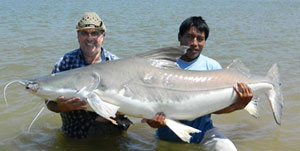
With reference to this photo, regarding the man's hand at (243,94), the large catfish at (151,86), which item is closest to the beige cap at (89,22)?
the large catfish at (151,86)

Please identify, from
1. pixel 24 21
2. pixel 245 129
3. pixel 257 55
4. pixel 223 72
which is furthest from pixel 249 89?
pixel 24 21

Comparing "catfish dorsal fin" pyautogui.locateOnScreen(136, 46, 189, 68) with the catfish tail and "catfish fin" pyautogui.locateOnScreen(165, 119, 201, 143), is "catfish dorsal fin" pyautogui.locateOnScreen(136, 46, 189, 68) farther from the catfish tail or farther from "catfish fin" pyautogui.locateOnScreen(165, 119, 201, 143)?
the catfish tail

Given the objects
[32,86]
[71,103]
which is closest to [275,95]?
[71,103]

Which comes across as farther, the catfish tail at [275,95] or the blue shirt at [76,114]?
the blue shirt at [76,114]

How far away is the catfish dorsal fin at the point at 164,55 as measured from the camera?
3.30 meters

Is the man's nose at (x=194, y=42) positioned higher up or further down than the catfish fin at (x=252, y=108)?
higher up

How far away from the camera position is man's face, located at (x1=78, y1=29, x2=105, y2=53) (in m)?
3.77

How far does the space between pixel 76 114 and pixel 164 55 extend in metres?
1.42

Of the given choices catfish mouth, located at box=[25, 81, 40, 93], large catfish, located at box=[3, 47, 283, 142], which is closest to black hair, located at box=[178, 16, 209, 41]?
large catfish, located at box=[3, 47, 283, 142]

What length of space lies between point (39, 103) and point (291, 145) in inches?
151

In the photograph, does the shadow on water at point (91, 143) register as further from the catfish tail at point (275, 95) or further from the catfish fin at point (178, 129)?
the catfish tail at point (275, 95)

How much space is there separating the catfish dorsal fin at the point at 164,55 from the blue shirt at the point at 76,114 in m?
0.88

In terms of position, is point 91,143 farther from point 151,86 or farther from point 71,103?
point 151,86

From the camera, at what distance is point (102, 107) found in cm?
304
